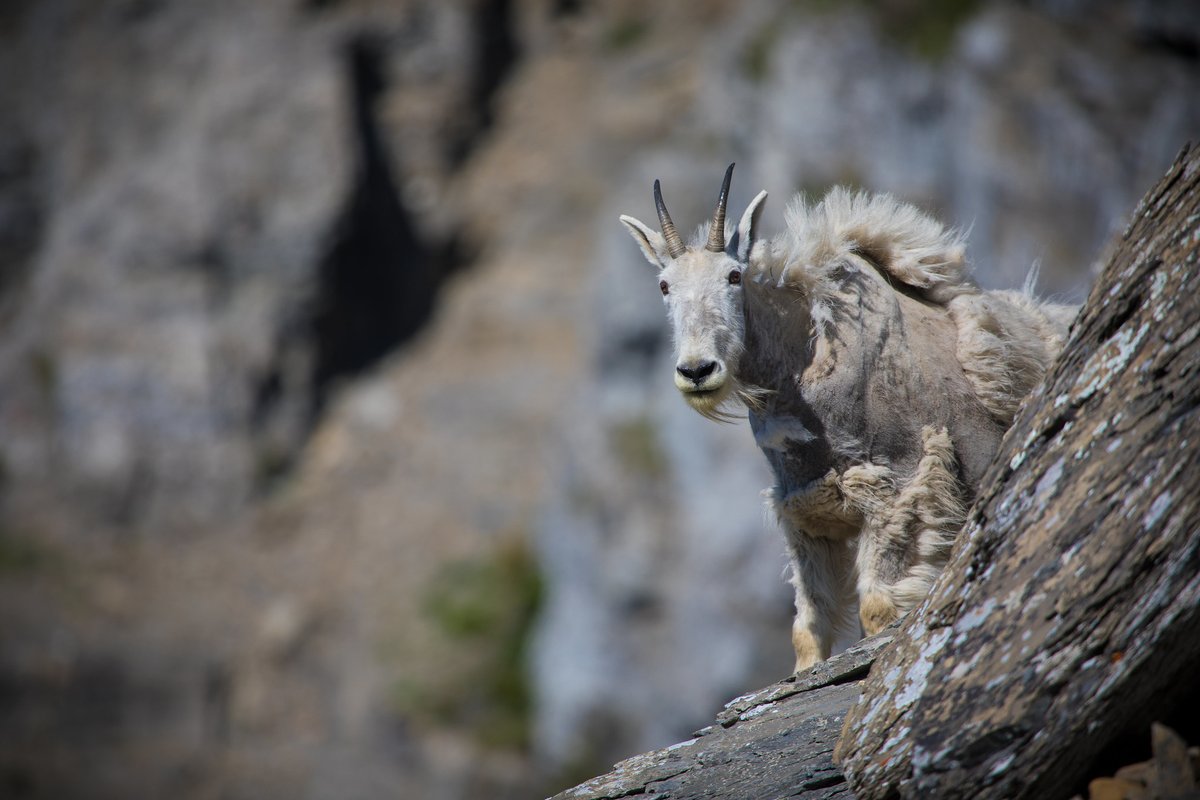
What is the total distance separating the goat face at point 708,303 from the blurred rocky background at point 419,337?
13.4 meters

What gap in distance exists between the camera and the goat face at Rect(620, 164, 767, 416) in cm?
659

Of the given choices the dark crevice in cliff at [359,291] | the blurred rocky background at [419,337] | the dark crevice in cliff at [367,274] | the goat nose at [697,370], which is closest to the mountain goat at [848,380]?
the goat nose at [697,370]

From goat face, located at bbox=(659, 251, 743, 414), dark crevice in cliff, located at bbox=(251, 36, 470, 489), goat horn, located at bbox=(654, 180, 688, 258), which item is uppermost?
dark crevice in cliff, located at bbox=(251, 36, 470, 489)

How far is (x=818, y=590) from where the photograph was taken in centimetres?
708

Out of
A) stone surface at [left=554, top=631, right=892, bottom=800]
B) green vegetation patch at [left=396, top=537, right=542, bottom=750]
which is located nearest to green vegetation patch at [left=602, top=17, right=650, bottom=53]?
green vegetation patch at [left=396, top=537, right=542, bottom=750]

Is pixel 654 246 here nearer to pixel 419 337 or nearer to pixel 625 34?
pixel 419 337

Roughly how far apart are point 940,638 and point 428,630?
22.5m

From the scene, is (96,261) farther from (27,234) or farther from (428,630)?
(428,630)

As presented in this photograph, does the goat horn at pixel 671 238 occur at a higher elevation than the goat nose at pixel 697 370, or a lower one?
higher

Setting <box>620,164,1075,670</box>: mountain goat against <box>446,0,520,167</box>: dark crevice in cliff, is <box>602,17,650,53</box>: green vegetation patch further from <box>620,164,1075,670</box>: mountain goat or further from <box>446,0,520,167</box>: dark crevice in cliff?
<box>620,164,1075,670</box>: mountain goat

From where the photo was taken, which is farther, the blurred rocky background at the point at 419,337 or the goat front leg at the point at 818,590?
the blurred rocky background at the point at 419,337

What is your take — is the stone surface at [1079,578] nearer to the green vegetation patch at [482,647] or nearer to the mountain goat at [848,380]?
the mountain goat at [848,380]

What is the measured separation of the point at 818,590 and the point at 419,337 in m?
26.7

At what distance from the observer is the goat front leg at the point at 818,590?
702cm
